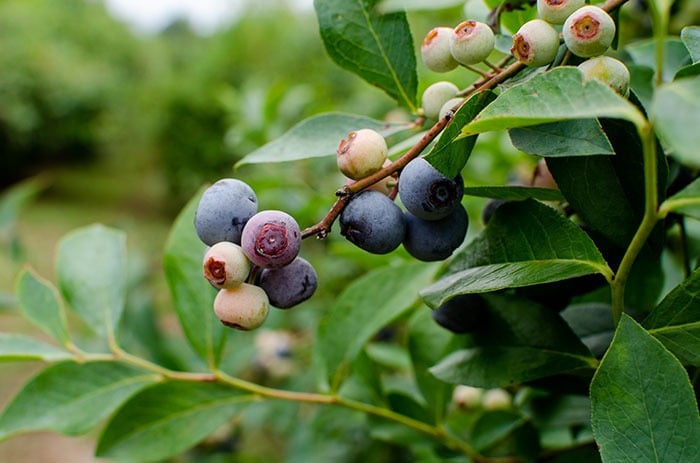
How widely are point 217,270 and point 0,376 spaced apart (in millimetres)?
4668

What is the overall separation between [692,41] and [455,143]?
20 centimetres

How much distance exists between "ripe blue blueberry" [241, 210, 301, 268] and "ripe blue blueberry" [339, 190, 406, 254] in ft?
0.13

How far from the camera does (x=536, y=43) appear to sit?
483mm

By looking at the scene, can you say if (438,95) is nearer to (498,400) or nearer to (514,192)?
(514,192)

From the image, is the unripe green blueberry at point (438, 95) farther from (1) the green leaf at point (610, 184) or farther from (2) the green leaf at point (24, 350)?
(2) the green leaf at point (24, 350)

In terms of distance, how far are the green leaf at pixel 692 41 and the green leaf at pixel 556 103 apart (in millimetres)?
135

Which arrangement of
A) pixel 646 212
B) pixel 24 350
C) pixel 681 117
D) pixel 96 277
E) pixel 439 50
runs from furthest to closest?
pixel 96 277, pixel 24 350, pixel 439 50, pixel 646 212, pixel 681 117

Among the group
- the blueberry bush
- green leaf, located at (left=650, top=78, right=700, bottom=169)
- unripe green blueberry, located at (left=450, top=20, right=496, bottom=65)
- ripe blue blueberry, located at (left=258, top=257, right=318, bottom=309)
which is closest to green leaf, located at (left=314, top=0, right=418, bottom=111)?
the blueberry bush

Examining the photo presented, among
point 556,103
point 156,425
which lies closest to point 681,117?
point 556,103

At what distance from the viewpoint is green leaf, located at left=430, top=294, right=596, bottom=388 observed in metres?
0.57

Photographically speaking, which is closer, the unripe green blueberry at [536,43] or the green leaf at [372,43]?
the unripe green blueberry at [536,43]

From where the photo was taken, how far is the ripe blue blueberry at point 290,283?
52cm

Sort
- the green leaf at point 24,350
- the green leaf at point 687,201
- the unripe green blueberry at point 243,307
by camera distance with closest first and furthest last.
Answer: the green leaf at point 687,201
the unripe green blueberry at point 243,307
the green leaf at point 24,350

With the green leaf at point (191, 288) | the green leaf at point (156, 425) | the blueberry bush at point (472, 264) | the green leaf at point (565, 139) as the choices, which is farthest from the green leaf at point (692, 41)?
the green leaf at point (156, 425)
